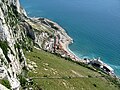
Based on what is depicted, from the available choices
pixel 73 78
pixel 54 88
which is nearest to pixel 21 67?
pixel 54 88

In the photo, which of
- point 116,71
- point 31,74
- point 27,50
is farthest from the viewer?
point 116,71

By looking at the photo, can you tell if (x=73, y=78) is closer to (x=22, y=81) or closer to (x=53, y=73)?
(x=53, y=73)

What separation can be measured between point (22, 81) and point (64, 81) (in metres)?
32.5

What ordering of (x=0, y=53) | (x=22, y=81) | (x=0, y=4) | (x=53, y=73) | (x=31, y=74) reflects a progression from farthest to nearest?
(x=53, y=73)
(x=0, y=4)
(x=31, y=74)
(x=22, y=81)
(x=0, y=53)

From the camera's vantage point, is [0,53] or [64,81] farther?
[64,81]

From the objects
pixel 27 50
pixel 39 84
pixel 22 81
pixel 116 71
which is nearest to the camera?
pixel 22 81

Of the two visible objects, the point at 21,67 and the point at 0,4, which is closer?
the point at 21,67

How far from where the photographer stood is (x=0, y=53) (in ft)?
182

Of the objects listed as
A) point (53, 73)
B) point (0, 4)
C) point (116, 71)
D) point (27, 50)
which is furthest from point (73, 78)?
point (116, 71)

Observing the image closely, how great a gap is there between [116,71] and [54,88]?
112401 millimetres

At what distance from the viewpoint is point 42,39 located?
19050 centimetres

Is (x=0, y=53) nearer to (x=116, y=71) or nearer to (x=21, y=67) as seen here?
(x=21, y=67)

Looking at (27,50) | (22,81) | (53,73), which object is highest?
(27,50)

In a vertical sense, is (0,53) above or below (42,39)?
below
